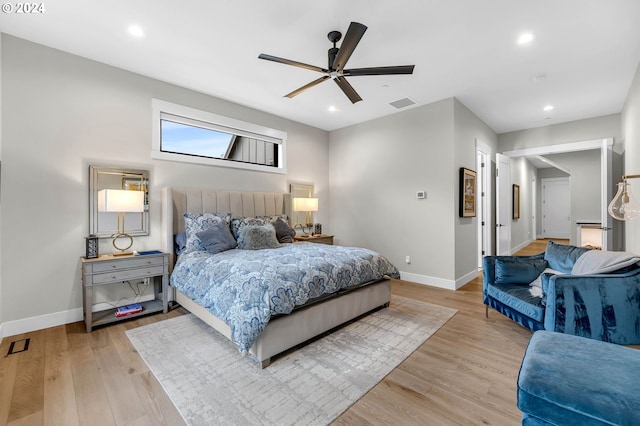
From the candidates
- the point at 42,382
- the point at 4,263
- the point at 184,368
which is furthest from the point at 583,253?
the point at 4,263

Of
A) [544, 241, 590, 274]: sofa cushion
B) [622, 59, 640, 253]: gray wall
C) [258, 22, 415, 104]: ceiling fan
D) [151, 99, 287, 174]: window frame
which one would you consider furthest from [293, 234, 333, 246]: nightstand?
[622, 59, 640, 253]: gray wall

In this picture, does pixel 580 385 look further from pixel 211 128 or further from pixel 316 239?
pixel 211 128

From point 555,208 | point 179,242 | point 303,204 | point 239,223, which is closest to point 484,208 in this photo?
point 303,204

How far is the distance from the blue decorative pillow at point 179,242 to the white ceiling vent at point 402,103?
371 cm

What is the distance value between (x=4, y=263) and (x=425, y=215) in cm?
523

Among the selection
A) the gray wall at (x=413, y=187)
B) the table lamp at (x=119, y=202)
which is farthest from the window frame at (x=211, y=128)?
the gray wall at (x=413, y=187)

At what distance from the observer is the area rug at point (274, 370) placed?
1.75 metres

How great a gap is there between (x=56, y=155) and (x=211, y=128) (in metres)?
1.88

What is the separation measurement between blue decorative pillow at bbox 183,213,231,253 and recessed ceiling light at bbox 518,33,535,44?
3884 millimetres

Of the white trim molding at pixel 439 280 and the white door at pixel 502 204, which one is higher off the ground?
the white door at pixel 502 204

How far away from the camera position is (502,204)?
5578 millimetres

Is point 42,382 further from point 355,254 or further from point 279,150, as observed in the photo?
point 279,150

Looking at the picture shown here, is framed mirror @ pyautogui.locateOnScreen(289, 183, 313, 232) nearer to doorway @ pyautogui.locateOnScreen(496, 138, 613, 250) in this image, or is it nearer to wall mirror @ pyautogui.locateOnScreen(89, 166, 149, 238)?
wall mirror @ pyautogui.locateOnScreen(89, 166, 149, 238)

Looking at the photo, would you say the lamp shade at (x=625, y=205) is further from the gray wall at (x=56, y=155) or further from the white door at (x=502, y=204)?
the gray wall at (x=56, y=155)
